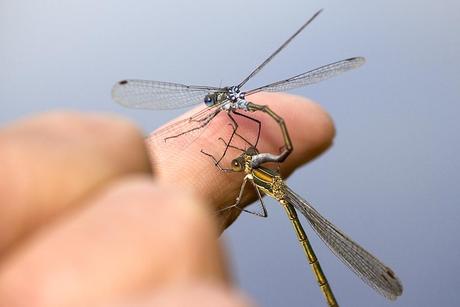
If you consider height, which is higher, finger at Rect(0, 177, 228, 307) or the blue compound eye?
the blue compound eye

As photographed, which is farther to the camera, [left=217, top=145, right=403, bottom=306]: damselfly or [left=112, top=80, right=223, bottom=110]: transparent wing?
[left=112, top=80, right=223, bottom=110]: transparent wing

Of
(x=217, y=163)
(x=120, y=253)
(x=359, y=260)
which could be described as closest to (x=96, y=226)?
(x=120, y=253)

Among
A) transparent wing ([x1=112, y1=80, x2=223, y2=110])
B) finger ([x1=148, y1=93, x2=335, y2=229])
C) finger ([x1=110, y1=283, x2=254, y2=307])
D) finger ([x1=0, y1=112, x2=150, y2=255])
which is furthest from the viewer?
transparent wing ([x1=112, y1=80, x2=223, y2=110])

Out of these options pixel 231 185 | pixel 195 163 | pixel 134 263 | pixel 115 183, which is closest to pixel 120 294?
pixel 134 263

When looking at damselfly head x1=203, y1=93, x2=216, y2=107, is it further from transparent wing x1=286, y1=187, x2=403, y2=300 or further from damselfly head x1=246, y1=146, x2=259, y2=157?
transparent wing x1=286, y1=187, x2=403, y2=300

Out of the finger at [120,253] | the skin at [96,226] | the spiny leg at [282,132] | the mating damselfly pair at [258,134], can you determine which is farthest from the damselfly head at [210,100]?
the finger at [120,253]

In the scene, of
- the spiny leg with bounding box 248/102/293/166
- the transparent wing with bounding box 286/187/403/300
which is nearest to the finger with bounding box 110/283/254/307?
the spiny leg with bounding box 248/102/293/166

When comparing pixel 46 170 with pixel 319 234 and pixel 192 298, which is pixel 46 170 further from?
pixel 319 234
